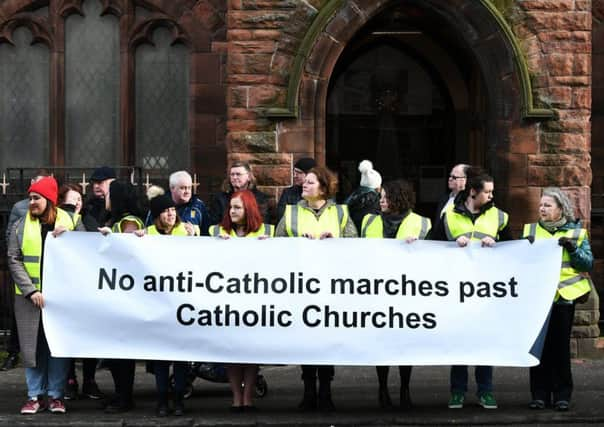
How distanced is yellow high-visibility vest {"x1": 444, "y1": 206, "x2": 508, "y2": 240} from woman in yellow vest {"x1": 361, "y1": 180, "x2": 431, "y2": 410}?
8.3 inches

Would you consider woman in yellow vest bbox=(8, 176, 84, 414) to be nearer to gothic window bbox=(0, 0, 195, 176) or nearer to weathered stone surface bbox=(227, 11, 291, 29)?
weathered stone surface bbox=(227, 11, 291, 29)

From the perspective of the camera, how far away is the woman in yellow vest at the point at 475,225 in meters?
10.5

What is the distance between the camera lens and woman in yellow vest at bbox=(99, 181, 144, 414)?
34.9ft

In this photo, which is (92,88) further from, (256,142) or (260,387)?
(260,387)

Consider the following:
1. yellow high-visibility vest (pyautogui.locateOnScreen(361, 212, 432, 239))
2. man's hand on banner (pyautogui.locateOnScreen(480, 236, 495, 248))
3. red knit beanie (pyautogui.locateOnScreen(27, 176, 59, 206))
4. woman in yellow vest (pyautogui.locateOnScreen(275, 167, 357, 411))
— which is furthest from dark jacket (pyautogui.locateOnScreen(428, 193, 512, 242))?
red knit beanie (pyautogui.locateOnScreen(27, 176, 59, 206))

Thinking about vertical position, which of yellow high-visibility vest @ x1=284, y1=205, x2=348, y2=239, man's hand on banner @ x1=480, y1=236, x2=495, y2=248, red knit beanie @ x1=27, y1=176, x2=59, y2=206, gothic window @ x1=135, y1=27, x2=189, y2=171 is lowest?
man's hand on banner @ x1=480, y1=236, x2=495, y2=248

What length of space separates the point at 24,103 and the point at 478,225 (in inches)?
313

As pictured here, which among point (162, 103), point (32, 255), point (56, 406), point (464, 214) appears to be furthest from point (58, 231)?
point (162, 103)

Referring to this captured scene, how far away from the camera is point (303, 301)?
34.1 feet

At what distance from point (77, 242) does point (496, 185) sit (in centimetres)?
539

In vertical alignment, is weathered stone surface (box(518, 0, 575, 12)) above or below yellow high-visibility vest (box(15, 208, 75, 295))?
above

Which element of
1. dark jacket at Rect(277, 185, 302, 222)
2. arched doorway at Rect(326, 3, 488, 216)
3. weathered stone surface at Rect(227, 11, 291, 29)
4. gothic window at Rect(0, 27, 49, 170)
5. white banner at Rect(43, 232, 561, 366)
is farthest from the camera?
arched doorway at Rect(326, 3, 488, 216)

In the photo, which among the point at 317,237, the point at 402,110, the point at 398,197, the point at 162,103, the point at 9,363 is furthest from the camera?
the point at 402,110

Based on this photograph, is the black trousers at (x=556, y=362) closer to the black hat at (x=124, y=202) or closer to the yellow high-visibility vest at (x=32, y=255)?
the black hat at (x=124, y=202)
